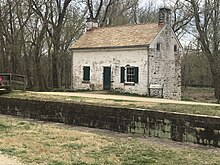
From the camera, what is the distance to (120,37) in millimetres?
27984

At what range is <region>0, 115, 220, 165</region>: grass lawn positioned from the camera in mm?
8312

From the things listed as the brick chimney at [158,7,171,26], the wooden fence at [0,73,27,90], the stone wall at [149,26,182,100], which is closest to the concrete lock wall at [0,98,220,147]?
the wooden fence at [0,73,27,90]

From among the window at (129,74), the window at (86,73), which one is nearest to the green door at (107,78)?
the window at (129,74)

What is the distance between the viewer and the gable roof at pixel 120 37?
26583 millimetres

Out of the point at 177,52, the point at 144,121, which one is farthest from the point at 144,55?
the point at 144,121

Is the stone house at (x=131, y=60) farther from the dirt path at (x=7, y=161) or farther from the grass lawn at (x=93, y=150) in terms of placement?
the dirt path at (x=7, y=161)

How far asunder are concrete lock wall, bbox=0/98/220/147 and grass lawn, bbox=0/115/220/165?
0.43m

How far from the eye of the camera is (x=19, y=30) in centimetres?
3431

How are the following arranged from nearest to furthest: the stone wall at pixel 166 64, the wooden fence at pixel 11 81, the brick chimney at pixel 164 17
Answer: the wooden fence at pixel 11 81 → the stone wall at pixel 166 64 → the brick chimney at pixel 164 17

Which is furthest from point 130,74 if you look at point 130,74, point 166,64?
point 166,64

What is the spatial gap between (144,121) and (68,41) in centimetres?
2609

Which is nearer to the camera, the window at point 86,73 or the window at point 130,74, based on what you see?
the window at point 130,74

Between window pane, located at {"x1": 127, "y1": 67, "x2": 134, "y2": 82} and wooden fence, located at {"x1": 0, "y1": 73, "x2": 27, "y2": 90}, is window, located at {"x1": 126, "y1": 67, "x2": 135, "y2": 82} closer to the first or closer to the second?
window pane, located at {"x1": 127, "y1": 67, "x2": 134, "y2": 82}

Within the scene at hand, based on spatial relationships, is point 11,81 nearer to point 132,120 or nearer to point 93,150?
point 132,120
